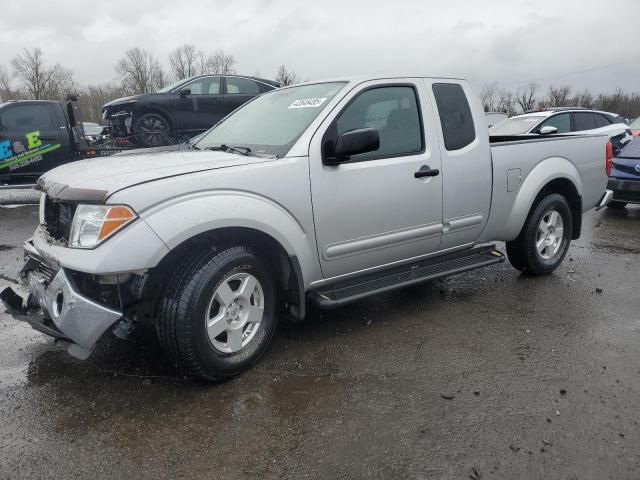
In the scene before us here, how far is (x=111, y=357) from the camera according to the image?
3414 mm

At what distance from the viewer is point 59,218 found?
3105mm

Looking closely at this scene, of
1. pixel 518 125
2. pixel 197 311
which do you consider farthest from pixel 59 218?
pixel 518 125

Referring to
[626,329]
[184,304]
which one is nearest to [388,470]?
[184,304]

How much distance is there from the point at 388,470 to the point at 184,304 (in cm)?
135

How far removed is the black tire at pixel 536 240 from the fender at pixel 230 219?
2493mm

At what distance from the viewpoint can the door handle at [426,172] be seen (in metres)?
3.78

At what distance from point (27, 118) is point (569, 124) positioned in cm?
1113

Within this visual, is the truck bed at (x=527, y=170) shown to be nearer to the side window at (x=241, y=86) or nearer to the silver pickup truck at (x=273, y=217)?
the silver pickup truck at (x=273, y=217)

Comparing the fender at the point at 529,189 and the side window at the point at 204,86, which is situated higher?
the side window at the point at 204,86

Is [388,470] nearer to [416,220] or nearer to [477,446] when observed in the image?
[477,446]

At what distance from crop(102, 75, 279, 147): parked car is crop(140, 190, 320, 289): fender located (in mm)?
7829

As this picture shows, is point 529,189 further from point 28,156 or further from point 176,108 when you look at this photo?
point 28,156

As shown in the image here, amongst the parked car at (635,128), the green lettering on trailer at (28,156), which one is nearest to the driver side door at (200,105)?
the green lettering on trailer at (28,156)

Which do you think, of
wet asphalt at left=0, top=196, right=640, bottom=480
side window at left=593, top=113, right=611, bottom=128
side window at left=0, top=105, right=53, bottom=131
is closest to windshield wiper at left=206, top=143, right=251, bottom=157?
wet asphalt at left=0, top=196, right=640, bottom=480
